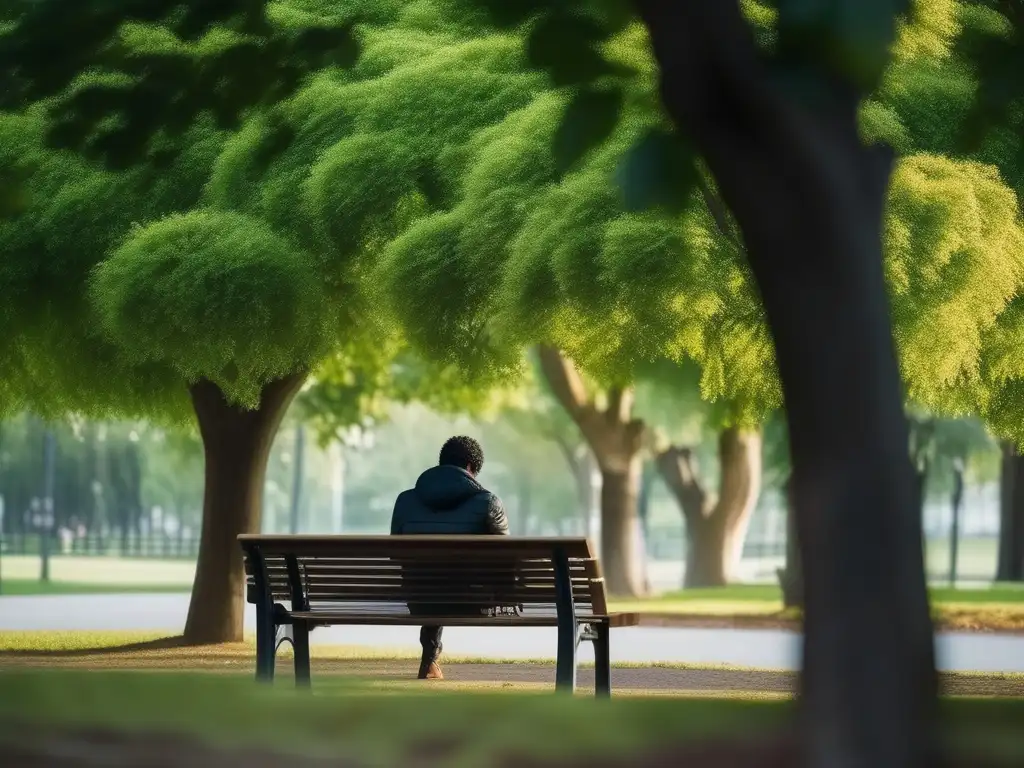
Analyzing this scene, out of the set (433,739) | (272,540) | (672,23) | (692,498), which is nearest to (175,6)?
(672,23)

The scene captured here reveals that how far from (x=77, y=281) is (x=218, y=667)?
340cm

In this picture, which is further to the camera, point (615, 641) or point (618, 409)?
point (618, 409)

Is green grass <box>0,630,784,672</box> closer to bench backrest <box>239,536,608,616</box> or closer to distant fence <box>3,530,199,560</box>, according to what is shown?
bench backrest <box>239,536,608,616</box>

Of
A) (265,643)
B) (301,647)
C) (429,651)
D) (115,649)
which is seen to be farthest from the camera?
(115,649)

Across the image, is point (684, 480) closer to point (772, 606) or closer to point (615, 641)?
point (772, 606)

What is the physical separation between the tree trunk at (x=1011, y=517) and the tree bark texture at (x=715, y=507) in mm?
4646

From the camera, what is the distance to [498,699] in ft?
19.7

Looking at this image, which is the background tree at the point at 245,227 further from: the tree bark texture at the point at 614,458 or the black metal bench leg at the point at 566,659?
the tree bark texture at the point at 614,458

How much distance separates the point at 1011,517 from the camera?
3750cm

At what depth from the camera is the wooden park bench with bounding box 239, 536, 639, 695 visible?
10930 millimetres

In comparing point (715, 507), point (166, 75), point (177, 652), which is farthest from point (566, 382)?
point (166, 75)

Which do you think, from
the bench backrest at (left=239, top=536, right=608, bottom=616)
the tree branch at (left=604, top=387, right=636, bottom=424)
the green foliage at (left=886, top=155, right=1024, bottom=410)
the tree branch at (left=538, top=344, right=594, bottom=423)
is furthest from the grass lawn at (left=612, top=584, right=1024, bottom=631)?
the bench backrest at (left=239, top=536, right=608, bottom=616)

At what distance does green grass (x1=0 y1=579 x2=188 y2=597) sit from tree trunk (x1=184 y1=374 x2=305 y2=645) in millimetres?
15679

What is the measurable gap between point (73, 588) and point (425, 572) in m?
27.0
